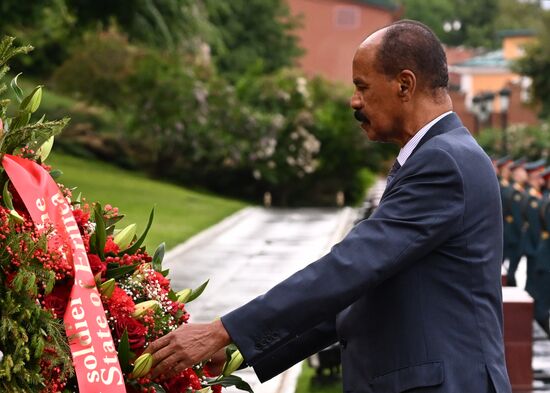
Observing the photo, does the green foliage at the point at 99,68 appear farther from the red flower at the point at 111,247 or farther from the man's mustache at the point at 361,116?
the man's mustache at the point at 361,116

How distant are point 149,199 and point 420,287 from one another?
78.1 ft

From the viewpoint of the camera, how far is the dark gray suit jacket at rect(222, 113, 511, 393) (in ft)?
9.95

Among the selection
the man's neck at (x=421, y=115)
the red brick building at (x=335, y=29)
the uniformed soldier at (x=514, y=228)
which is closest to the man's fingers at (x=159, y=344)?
the man's neck at (x=421, y=115)

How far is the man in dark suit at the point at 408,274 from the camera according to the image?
304 cm

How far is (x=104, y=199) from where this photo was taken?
24.5m

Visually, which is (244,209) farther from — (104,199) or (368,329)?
(368,329)

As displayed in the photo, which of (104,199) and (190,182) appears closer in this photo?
(104,199)

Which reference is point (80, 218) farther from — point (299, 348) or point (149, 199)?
point (149, 199)

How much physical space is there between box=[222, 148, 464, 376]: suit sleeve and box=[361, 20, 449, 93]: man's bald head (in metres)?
0.21

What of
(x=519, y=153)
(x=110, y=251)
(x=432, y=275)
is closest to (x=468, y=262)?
(x=432, y=275)

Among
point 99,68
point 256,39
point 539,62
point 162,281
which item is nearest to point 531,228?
point 162,281

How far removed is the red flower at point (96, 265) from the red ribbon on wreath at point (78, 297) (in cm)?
8

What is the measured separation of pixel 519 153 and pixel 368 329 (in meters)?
37.8

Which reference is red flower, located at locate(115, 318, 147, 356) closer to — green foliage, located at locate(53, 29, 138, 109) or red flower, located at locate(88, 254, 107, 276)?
red flower, located at locate(88, 254, 107, 276)
